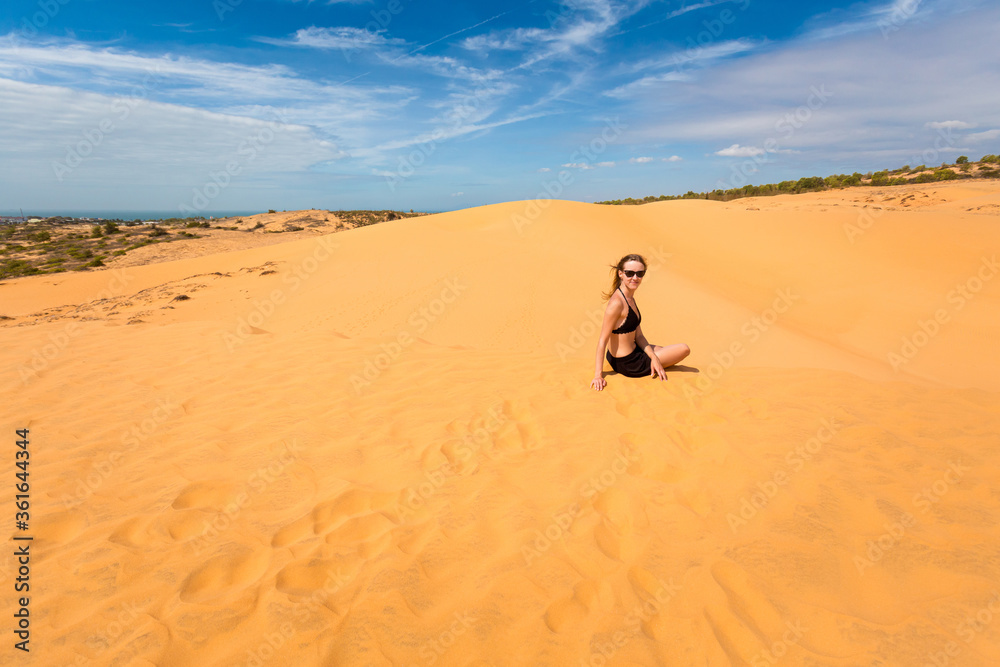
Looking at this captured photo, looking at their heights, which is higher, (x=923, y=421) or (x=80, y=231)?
(x=80, y=231)

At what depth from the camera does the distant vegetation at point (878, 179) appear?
2528cm

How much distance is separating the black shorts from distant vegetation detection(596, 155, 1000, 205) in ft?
99.2

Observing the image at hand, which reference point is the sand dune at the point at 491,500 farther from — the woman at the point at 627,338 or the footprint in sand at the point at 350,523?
the woman at the point at 627,338

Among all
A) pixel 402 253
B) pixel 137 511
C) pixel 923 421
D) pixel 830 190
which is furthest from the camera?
pixel 830 190

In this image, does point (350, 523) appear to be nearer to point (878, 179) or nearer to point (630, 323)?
point (630, 323)

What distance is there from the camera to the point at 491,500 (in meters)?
2.93

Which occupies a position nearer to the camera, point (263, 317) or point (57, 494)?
point (57, 494)

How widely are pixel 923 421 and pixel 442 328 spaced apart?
6224 mm

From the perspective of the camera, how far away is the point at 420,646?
1939mm

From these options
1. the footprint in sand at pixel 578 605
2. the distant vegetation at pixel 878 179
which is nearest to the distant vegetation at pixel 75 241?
the footprint in sand at pixel 578 605

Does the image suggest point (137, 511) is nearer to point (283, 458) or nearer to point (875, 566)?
point (283, 458)

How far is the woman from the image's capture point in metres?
4.58

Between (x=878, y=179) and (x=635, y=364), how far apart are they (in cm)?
3557

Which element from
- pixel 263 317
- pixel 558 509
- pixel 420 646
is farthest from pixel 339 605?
pixel 263 317
